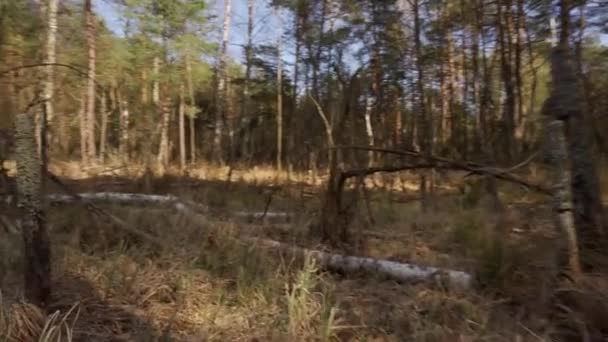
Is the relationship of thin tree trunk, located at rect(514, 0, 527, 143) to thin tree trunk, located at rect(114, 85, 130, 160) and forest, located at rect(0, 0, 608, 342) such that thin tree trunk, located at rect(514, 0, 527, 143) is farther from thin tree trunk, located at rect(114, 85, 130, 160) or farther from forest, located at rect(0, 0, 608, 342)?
thin tree trunk, located at rect(114, 85, 130, 160)

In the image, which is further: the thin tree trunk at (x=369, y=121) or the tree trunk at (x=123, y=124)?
the tree trunk at (x=123, y=124)

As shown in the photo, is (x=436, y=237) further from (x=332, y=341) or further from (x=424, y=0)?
(x=424, y=0)

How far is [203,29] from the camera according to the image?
69.8 feet

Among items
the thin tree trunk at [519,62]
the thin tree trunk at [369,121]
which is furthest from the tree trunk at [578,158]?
the thin tree trunk at [369,121]

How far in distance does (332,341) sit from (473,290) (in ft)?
4.94

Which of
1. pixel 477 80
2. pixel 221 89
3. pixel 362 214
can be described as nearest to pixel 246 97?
pixel 221 89

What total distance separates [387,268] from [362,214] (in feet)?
7.03

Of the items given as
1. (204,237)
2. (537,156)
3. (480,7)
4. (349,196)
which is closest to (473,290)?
(537,156)

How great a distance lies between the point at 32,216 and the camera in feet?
12.1

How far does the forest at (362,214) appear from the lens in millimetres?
3768

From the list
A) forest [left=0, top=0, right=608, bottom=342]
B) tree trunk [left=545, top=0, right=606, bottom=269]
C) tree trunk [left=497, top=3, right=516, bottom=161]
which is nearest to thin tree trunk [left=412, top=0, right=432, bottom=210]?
forest [left=0, top=0, right=608, bottom=342]

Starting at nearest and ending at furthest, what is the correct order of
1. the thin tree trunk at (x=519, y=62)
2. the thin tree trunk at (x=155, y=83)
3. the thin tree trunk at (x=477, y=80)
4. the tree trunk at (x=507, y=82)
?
the thin tree trunk at (x=519, y=62) → the tree trunk at (x=507, y=82) → the thin tree trunk at (x=477, y=80) → the thin tree trunk at (x=155, y=83)

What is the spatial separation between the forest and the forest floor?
0.02 m

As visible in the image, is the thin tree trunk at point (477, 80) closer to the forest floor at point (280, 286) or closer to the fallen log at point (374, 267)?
the forest floor at point (280, 286)
